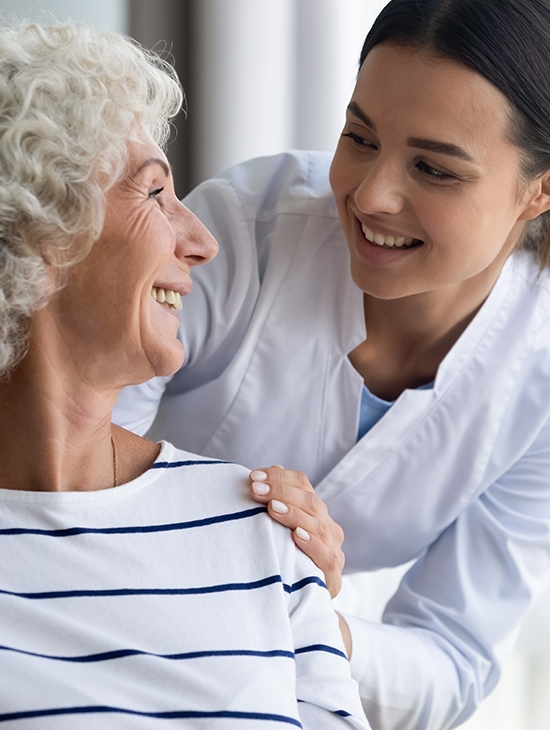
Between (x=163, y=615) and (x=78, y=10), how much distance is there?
134cm

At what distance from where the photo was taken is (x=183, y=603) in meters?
1.07

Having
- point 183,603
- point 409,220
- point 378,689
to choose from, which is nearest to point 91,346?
point 183,603

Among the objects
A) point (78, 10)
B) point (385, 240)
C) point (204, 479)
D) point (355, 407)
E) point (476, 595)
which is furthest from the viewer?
point (78, 10)

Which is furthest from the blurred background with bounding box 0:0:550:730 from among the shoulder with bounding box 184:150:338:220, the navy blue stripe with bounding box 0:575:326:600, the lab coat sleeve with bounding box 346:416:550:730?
the navy blue stripe with bounding box 0:575:326:600

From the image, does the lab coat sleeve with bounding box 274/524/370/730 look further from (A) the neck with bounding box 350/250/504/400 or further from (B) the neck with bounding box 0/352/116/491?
(A) the neck with bounding box 350/250/504/400

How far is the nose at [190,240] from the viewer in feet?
3.84

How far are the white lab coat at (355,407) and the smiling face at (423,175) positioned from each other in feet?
0.48

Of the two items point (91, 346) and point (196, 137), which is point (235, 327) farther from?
point (196, 137)

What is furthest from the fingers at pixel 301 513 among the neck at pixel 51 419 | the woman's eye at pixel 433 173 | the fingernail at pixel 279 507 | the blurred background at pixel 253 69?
the blurred background at pixel 253 69

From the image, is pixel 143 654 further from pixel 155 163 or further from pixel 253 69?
pixel 253 69

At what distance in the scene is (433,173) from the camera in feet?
4.39

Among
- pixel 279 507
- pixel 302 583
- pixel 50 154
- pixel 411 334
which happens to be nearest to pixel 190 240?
pixel 50 154

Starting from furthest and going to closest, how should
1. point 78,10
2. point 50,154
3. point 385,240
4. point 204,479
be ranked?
point 78,10 < point 385,240 < point 204,479 < point 50,154

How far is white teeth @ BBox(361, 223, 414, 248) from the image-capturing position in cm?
142
